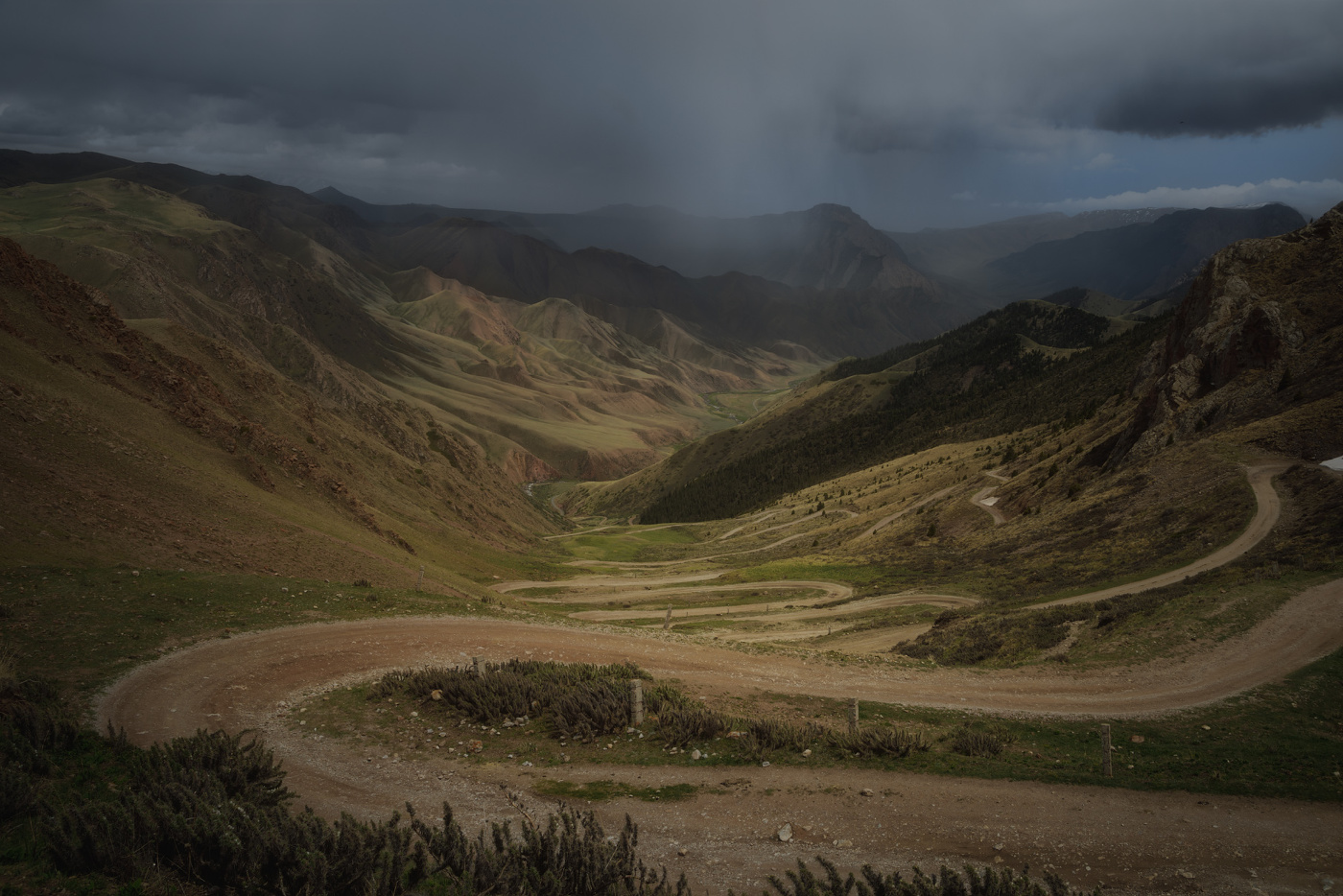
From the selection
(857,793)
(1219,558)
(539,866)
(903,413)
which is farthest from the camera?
(903,413)

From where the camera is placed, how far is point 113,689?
14.3m

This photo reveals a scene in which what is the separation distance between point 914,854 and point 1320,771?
933 cm

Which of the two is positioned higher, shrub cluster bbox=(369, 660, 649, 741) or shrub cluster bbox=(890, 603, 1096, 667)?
shrub cluster bbox=(369, 660, 649, 741)

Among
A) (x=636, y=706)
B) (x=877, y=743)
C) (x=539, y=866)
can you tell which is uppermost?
(x=539, y=866)

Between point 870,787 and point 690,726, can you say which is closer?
point 870,787

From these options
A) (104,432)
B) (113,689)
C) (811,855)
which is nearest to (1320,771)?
(811,855)

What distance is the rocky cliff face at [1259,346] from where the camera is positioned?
1473 inches

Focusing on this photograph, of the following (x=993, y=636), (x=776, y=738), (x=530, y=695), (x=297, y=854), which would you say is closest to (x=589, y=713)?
(x=530, y=695)

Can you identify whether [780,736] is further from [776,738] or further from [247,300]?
[247,300]

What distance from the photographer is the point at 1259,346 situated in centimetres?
4188

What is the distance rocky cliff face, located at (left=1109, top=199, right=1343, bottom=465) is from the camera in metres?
37.4

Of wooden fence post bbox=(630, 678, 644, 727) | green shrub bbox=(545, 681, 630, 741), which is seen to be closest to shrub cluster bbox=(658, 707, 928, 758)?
wooden fence post bbox=(630, 678, 644, 727)

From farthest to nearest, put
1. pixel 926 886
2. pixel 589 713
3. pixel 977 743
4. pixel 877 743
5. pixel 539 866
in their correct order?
pixel 589 713, pixel 977 743, pixel 877 743, pixel 539 866, pixel 926 886

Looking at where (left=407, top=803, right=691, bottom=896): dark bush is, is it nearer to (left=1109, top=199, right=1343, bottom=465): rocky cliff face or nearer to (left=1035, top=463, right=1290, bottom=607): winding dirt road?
(left=1035, top=463, right=1290, bottom=607): winding dirt road
